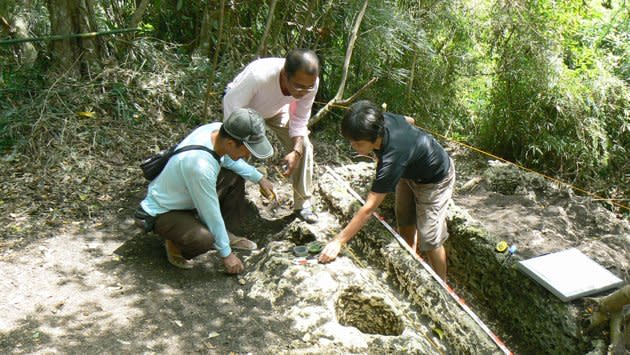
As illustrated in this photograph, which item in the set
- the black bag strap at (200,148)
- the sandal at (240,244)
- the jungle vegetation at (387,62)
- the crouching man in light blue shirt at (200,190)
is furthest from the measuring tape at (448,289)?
the jungle vegetation at (387,62)

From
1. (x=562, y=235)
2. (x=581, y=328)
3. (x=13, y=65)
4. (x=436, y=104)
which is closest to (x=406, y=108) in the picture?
(x=436, y=104)

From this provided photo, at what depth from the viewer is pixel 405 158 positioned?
303 cm

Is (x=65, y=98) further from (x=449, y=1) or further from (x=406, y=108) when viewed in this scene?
(x=449, y=1)

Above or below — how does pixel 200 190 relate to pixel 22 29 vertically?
below

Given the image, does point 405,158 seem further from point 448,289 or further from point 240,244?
point 240,244

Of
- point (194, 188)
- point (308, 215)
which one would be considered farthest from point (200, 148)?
point (308, 215)

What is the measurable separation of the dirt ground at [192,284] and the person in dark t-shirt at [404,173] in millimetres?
438

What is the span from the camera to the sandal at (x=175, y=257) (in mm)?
3413

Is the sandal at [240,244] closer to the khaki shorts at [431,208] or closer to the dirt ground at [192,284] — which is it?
the dirt ground at [192,284]

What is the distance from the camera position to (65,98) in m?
4.96

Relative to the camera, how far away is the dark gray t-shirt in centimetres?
299

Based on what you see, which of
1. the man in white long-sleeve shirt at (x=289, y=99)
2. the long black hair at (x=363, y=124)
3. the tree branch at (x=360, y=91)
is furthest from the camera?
the tree branch at (x=360, y=91)

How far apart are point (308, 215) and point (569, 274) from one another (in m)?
1.88

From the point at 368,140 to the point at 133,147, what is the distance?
9.36 feet
